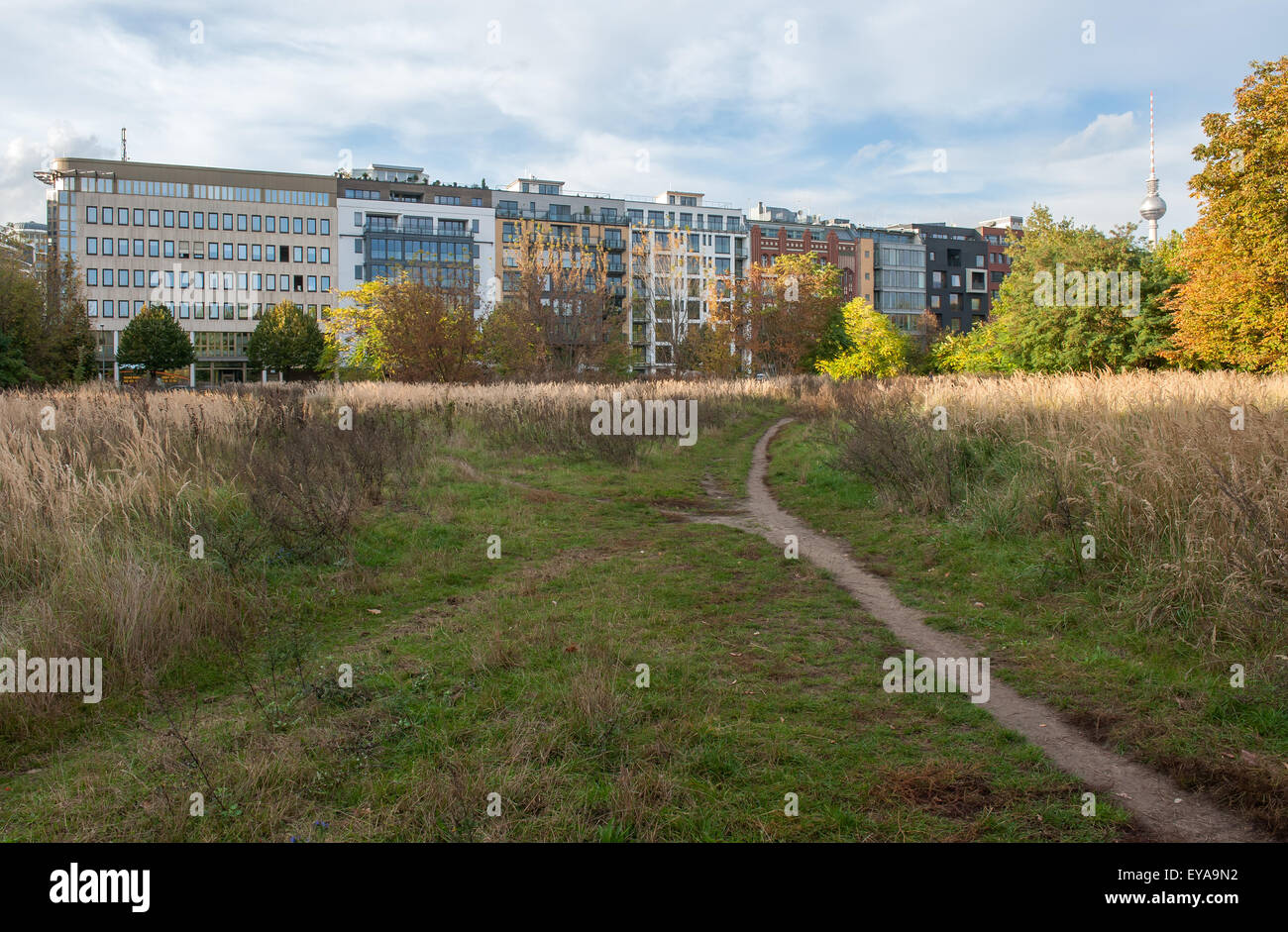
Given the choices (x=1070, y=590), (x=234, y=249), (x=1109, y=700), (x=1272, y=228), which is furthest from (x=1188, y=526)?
(x=234, y=249)

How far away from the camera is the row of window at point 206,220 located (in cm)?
9969

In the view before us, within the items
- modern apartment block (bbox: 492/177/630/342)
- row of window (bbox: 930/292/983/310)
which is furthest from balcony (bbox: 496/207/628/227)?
row of window (bbox: 930/292/983/310)

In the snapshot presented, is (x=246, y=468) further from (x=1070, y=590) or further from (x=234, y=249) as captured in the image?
(x=234, y=249)

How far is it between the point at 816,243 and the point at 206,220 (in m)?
80.2

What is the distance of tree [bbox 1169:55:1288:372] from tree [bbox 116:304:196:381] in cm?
8621

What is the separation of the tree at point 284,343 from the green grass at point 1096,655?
8980 centimetres

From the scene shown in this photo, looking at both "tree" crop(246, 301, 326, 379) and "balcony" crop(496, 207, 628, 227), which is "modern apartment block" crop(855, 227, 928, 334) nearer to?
"balcony" crop(496, 207, 628, 227)

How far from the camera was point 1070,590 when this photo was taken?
24.5 feet

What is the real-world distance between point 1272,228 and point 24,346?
4583 cm

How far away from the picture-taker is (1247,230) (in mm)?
21312

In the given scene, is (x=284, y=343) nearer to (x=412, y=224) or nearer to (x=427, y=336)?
(x=412, y=224)

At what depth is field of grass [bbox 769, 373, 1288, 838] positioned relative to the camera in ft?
15.9

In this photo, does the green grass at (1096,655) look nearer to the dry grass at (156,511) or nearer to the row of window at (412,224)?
the dry grass at (156,511)

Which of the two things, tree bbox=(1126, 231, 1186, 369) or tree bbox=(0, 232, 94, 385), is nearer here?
tree bbox=(1126, 231, 1186, 369)
